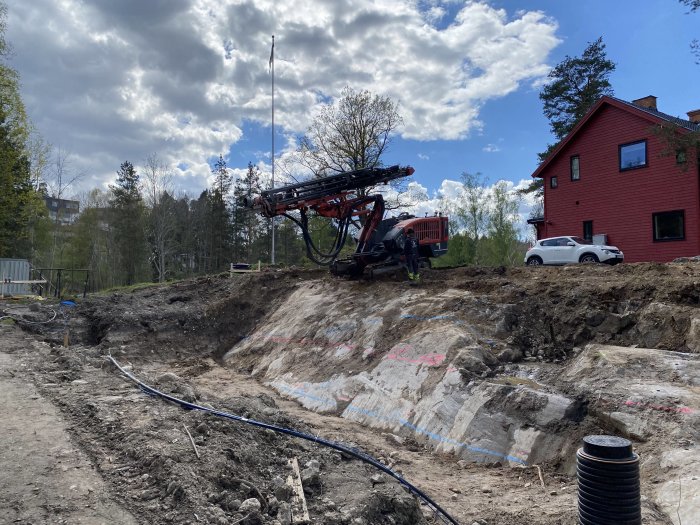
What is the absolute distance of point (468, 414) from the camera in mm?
6758

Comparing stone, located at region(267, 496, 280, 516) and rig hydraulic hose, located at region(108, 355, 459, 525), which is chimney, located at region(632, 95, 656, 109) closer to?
rig hydraulic hose, located at region(108, 355, 459, 525)

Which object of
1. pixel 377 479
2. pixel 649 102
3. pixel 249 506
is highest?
pixel 649 102

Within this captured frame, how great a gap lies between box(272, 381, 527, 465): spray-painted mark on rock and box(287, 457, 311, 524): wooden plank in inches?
110

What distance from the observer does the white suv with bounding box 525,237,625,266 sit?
1699 centimetres

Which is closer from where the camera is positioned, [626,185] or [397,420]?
[397,420]

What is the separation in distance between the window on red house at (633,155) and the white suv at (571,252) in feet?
17.3

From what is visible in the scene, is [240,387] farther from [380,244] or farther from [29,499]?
[29,499]

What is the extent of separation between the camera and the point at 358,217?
13.8 m

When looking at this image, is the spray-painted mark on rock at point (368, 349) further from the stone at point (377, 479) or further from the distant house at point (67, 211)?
the distant house at point (67, 211)

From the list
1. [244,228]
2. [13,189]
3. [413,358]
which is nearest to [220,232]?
[244,228]

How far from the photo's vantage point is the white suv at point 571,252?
1699 cm

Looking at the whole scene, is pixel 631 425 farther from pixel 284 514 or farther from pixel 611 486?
pixel 284 514

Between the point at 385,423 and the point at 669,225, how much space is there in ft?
58.4

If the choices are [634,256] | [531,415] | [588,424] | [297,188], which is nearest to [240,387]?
[297,188]
